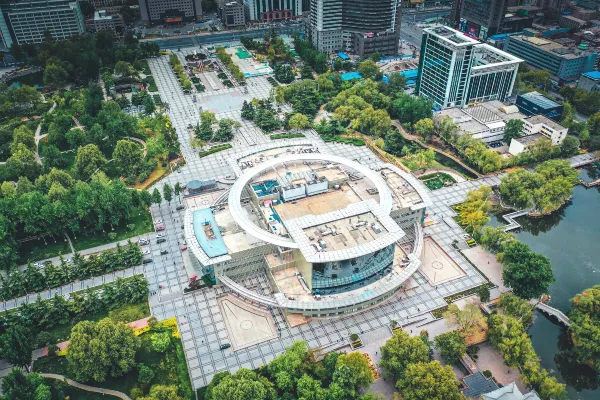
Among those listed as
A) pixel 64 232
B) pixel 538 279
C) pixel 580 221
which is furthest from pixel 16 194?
pixel 580 221

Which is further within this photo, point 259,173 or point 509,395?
point 259,173

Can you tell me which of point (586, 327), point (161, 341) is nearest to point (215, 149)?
point (161, 341)

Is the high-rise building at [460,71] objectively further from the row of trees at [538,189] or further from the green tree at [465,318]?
the green tree at [465,318]

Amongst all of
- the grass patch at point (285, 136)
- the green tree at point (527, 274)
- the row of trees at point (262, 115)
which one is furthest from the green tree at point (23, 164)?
the green tree at point (527, 274)

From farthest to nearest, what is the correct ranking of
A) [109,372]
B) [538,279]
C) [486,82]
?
[486,82], [538,279], [109,372]

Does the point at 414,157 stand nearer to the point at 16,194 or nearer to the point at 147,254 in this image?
the point at 147,254

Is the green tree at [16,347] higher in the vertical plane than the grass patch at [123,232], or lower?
higher

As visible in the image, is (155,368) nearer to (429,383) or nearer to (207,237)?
(207,237)
